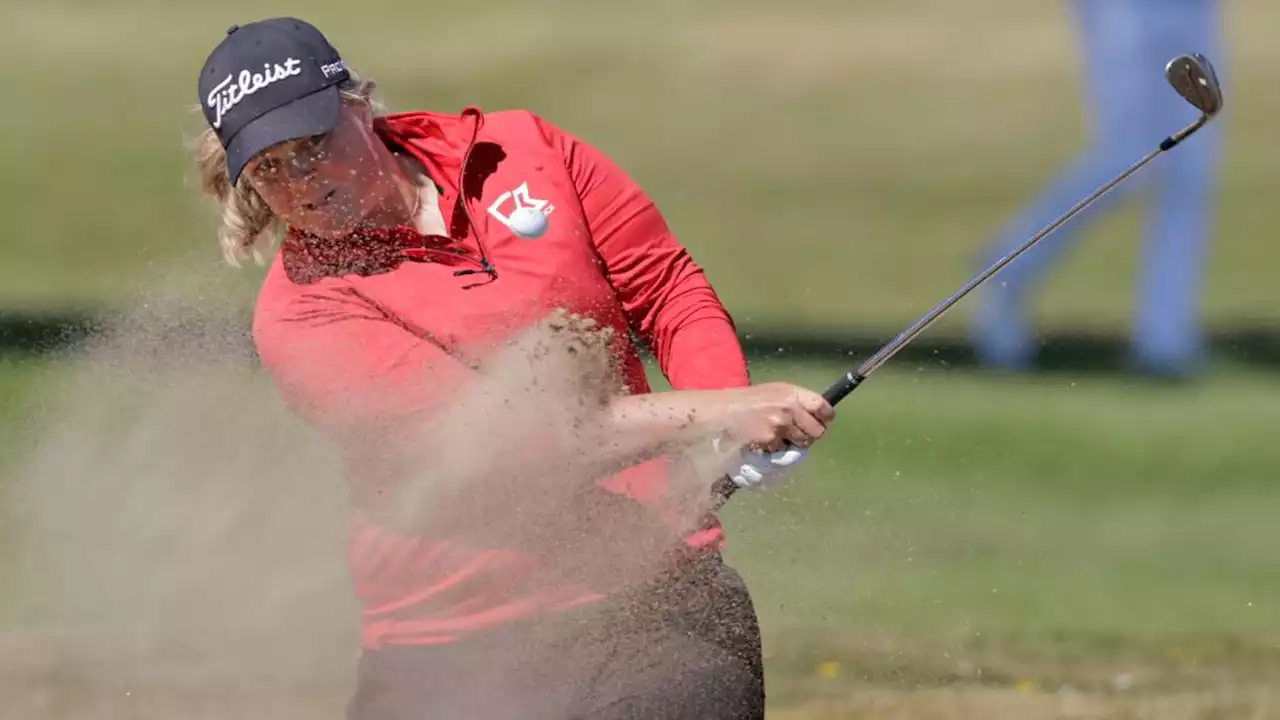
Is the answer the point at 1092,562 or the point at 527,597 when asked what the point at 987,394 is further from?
the point at 527,597

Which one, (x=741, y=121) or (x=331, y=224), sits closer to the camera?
(x=331, y=224)

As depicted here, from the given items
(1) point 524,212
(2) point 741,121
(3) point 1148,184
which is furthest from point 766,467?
(2) point 741,121

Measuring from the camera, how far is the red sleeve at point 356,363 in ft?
9.23

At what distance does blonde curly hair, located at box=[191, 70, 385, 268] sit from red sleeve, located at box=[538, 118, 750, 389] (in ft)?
0.95

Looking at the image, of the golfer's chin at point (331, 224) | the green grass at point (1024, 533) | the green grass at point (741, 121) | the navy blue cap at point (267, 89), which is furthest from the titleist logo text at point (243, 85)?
the green grass at point (741, 121)

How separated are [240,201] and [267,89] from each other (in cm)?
23

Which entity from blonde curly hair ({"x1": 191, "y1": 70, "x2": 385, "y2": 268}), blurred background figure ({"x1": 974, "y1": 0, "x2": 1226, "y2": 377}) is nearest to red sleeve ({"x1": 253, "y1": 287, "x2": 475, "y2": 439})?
blonde curly hair ({"x1": 191, "y1": 70, "x2": 385, "y2": 268})

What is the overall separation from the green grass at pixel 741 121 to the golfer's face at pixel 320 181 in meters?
6.63

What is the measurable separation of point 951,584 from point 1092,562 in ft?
2.10

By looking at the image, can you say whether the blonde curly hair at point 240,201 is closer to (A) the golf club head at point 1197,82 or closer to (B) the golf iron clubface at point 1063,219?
(B) the golf iron clubface at point 1063,219

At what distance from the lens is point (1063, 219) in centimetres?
298

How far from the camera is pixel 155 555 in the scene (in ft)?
12.9

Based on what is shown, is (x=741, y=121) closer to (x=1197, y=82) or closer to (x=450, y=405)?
(x=1197, y=82)

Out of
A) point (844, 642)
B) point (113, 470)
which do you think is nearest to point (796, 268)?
point (844, 642)
